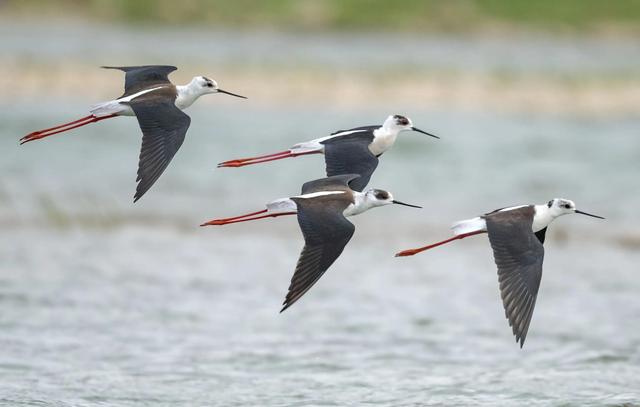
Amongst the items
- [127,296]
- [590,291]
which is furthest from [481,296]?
[127,296]

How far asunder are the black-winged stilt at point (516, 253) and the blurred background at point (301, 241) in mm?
1750

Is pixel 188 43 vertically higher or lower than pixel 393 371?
higher

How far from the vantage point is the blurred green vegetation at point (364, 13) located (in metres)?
39.2

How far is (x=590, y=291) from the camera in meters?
13.7

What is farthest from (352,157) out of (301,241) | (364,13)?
(364,13)

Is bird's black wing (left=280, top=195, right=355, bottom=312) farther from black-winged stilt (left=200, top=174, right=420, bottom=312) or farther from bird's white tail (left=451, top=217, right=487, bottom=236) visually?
bird's white tail (left=451, top=217, right=487, bottom=236)

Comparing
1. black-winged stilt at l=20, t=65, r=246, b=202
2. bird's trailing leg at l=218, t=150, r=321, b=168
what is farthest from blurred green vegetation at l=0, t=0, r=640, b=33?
black-winged stilt at l=20, t=65, r=246, b=202

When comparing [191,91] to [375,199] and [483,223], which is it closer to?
[375,199]

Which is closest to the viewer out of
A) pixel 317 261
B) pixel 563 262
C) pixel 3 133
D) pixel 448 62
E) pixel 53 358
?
pixel 317 261

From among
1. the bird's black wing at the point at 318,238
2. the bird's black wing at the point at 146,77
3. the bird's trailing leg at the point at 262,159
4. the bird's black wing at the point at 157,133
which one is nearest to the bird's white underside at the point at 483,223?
the bird's black wing at the point at 318,238

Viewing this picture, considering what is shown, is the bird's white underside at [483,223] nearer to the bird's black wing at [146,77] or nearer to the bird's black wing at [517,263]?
the bird's black wing at [517,263]

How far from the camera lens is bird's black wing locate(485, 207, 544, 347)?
26.4 ft

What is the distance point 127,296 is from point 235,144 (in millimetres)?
9176

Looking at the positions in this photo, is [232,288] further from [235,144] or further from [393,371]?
[235,144]
